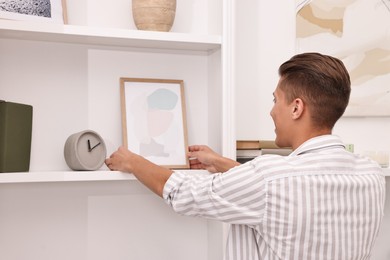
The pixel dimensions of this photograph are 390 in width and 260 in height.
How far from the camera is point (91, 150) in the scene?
201 centimetres

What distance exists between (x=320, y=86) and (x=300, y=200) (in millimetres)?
343

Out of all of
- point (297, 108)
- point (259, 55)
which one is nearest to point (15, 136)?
point (297, 108)

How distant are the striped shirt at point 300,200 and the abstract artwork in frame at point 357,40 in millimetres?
927

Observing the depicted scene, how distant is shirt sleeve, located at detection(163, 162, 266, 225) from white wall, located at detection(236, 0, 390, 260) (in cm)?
76

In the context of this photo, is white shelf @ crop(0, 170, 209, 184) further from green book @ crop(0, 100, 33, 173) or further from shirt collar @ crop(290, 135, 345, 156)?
shirt collar @ crop(290, 135, 345, 156)

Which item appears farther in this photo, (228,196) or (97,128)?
(97,128)

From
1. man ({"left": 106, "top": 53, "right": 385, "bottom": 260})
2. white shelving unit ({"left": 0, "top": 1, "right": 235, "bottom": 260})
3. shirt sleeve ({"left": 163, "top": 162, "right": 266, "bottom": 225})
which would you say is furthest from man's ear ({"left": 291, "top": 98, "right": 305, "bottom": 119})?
white shelving unit ({"left": 0, "top": 1, "right": 235, "bottom": 260})

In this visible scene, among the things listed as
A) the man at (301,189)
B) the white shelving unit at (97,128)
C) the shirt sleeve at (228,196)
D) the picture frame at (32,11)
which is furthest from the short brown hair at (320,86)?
the picture frame at (32,11)

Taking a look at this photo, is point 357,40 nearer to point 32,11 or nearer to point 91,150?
point 91,150

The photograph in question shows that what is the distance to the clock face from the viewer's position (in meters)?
2.00

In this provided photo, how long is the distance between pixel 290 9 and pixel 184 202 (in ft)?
3.90

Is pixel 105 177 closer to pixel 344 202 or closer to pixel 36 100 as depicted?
pixel 36 100

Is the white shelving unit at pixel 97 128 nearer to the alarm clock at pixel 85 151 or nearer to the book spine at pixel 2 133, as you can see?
the alarm clock at pixel 85 151

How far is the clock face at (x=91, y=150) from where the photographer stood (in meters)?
2.00
